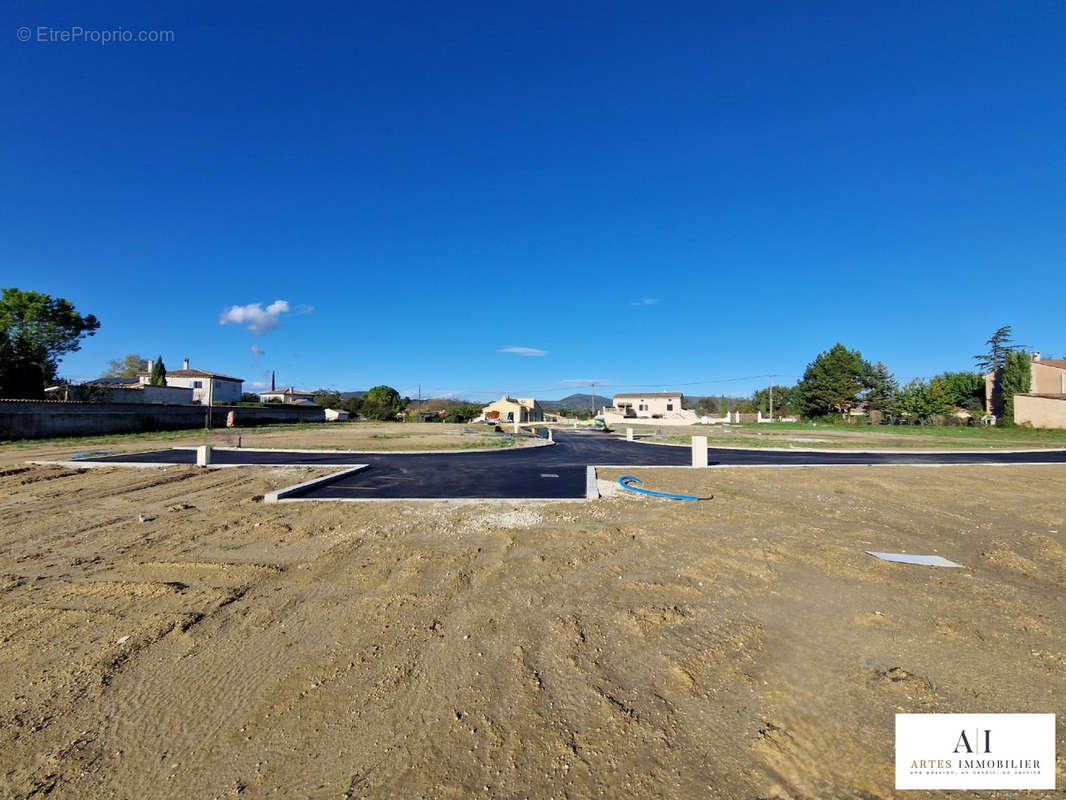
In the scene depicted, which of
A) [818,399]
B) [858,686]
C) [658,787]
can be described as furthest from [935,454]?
[818,399]

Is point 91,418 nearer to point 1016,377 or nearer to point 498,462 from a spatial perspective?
point 498,462

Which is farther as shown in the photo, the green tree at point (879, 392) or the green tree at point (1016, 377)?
the green tree at point (879, 392)

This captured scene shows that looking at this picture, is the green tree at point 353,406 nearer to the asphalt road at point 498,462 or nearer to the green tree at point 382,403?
the green tree at point 382,403

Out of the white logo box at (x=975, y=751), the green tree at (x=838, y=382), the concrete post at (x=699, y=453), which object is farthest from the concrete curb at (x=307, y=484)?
the green tree at (x=838, y=382)

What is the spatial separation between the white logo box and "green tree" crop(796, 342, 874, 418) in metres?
62.1

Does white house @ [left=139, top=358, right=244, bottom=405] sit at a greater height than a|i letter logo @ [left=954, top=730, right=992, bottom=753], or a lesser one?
greater

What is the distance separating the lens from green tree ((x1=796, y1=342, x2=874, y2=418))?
54.5 m

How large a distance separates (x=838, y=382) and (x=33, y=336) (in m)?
80.8

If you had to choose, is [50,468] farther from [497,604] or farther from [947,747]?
[947,747]

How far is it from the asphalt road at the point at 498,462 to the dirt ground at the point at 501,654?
3.16 meters

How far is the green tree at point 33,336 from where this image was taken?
3028 centimetres

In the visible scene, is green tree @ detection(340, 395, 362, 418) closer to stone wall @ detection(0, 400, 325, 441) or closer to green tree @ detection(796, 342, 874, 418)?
stone wall @ detection(0, 400, 325, 441)

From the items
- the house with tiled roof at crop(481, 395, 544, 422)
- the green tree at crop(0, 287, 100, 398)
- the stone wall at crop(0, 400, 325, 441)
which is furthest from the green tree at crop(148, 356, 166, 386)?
the house with tiled roof at crop(481, 395, 544, 422)

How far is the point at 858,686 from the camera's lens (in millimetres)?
3104
